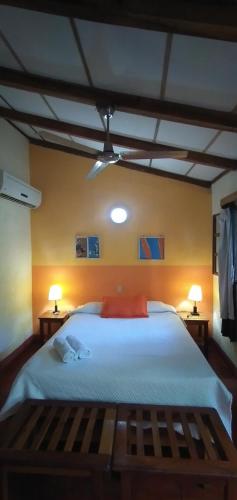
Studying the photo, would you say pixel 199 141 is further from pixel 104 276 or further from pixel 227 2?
pixel 104 276

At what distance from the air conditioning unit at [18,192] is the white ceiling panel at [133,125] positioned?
4.32 feet

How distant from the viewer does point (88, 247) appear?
4.20 meters

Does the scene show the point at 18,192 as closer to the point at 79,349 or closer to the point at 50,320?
the point at 50,320

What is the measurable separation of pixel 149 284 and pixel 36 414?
2.55 metres

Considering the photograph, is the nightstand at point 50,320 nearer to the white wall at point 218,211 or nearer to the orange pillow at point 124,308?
the orange pillow at point 124,308

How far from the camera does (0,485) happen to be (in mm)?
1577

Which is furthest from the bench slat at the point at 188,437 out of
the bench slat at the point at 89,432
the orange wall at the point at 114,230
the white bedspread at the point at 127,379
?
the orange wall at the point at 114,230

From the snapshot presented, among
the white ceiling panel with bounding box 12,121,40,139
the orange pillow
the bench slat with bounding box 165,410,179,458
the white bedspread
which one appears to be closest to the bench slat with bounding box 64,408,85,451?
the white bedspread

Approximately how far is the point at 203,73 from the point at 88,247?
2898mm

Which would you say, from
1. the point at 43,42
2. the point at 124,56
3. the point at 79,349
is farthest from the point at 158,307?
the point at 43,42

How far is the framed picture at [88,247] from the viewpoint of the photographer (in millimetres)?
4199

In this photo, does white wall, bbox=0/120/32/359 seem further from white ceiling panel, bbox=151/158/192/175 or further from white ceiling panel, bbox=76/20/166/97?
white ceiling panel, bbox=76/20/166/97

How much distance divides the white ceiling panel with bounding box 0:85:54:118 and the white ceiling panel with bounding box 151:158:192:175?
1.39m

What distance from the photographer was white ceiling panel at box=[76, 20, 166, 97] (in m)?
1.49
